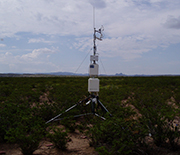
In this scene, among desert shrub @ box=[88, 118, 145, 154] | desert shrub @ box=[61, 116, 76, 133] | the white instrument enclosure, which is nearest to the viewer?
desert shrub @ box=[88, 118, 145, 154]

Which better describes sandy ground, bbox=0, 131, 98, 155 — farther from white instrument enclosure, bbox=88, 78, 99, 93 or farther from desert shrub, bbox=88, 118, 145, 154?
white instrument enclosure, bbox=88, 78, 99, 93

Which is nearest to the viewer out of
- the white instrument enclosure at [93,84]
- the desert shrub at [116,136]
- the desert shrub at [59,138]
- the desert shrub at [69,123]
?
the desert shrub at [116,136]

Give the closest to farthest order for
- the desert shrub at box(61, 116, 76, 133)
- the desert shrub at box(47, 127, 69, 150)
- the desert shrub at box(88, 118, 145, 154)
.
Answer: the desert shrub at box(88, 118, 145, 154) < the desert shrub at box(47, 127, 69, 150) < the desert shrub at box(61, 116, 76, 133)

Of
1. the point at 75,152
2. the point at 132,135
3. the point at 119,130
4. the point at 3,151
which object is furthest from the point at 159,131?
the point at 3,151

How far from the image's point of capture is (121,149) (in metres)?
3.21

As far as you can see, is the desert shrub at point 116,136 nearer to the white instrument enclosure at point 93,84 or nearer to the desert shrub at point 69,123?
the desert shrub at point 69,123

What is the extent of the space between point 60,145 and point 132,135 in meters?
1.73

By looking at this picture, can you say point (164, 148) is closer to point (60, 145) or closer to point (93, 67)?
point (60, 145)

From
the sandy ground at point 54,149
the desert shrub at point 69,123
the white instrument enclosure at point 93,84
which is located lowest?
the sandy ground at point 54,149

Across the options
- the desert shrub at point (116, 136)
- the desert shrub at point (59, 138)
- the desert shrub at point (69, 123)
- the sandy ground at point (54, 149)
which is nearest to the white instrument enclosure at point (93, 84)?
the desert shrub at point (69, 123)

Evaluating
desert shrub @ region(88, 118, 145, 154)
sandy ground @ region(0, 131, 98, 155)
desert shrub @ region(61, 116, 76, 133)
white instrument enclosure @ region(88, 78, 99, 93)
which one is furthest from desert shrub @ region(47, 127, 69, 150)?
white instrument enclosure @ region(88, 78, 99, 93)

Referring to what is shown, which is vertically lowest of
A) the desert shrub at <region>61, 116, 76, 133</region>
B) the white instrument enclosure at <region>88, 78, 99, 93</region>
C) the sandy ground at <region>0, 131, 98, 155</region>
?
the sandy ground at <region>0, 131, 98, 155</region>

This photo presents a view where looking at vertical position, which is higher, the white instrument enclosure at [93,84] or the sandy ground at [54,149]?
the white instrument enclosure at [93,84]

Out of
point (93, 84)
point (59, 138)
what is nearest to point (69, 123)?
point (59, 138)
